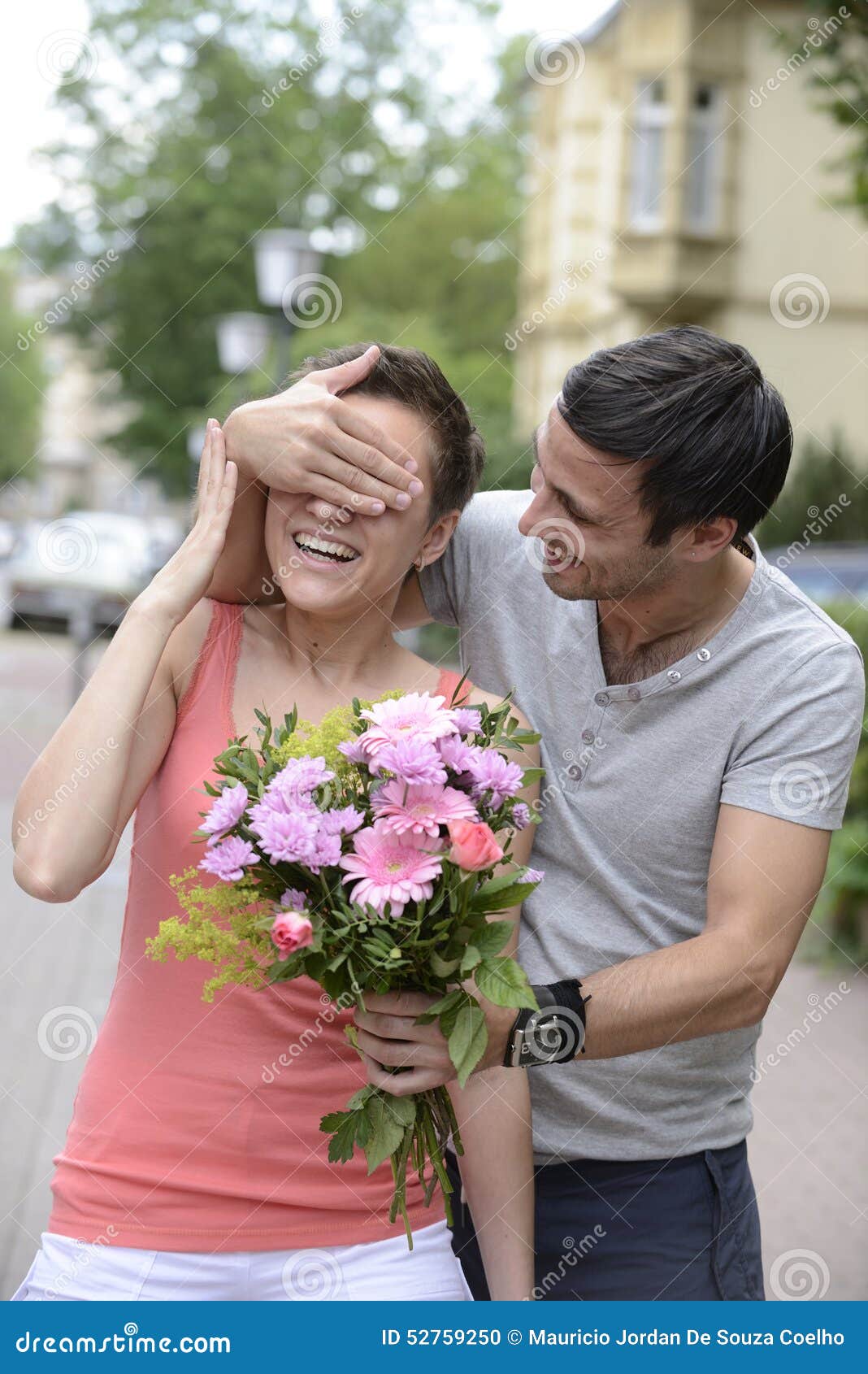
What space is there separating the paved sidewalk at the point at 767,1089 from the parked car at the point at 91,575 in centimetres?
1230

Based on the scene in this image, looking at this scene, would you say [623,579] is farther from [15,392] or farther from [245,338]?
[15,392]

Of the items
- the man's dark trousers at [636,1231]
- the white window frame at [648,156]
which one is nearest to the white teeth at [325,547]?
the man's dark trousers at [636,1231]

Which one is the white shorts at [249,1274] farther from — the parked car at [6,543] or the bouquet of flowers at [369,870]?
the parked car at [6,543]

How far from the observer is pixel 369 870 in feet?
6.54

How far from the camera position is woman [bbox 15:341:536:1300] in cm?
223

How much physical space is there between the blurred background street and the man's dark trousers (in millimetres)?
1604

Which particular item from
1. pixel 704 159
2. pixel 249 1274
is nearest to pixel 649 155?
pixel 704 159

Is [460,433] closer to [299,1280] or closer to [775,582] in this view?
[775,582]

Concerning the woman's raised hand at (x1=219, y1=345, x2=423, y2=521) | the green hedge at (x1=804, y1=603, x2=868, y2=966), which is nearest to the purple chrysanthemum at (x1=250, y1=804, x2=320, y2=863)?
the woman's raised hand at (x1=219, y1=345, x2=423, y2=521)

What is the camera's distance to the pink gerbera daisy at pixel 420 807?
1998mm

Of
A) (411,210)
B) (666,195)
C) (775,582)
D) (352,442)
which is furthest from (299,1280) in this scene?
(411,210)

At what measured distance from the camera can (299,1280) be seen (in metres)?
2.26

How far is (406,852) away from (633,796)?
2.84ft

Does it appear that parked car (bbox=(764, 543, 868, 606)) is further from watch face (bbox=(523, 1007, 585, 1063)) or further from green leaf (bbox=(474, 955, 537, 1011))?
green leaf (bbox=(474, 955, 537, 1011))
